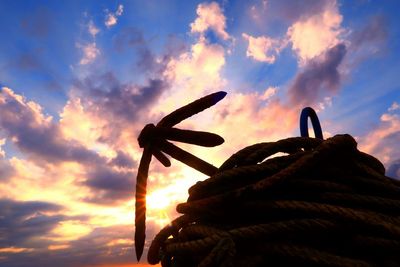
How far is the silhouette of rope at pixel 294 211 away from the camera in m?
1.25

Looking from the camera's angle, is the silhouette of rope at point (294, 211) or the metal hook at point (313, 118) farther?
the metal hook at point (313, 118)

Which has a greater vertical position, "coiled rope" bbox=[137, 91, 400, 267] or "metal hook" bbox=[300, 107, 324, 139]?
"metal hook" bbox=[300, 107, 324, 139]

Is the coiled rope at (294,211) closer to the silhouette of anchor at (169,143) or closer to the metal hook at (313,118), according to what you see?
the silhouette of anchor at (169,143)

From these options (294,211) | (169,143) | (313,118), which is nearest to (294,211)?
(294,211)

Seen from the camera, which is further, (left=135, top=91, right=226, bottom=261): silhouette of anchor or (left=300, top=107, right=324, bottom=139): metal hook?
(left=300, top=107, right=324, bottom=139): metal hook

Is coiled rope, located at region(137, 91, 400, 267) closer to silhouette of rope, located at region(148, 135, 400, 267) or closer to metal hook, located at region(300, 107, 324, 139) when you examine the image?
silhouette of rope, located at region(148, 135, 400, 267)

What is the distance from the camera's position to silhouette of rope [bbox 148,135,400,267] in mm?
1247

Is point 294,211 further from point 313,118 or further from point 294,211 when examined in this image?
point 313,118

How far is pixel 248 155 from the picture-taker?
61.0 inches

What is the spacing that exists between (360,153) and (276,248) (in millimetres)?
568

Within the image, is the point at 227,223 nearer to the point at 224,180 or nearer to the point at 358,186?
the point at 224,180

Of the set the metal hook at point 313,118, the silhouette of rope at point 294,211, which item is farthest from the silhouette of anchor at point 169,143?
the metal hook at point 313,118

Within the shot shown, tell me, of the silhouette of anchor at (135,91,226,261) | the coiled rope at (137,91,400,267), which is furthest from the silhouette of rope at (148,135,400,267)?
the silhouette of anchor at (135,91,226,261)

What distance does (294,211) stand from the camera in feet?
4.28
